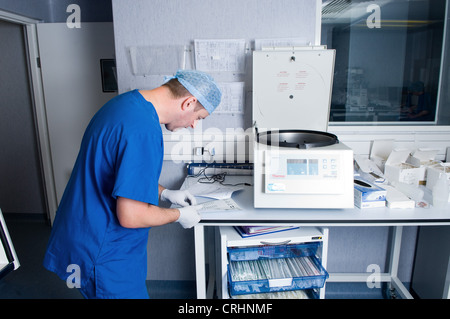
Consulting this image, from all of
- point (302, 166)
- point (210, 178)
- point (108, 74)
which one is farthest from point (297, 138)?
point (108, 74)

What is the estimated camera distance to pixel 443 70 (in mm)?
2131

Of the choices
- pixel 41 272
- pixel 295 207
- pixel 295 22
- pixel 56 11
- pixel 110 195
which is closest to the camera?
pixel 110 195

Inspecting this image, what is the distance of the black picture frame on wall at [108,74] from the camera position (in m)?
2.72

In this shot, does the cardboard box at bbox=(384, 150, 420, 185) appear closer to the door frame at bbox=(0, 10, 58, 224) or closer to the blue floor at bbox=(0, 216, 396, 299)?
the blue floor at bbox=(0, 216, 396, 299)

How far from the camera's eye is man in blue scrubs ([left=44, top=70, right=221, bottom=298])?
101cm

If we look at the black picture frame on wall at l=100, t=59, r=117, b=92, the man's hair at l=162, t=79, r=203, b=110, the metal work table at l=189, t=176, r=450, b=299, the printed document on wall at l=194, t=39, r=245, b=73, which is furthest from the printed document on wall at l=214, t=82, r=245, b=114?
the black picture frame on wall at l=100, t=59, r=117, b=92

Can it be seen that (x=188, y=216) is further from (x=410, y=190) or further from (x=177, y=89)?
(x=410, y=190)

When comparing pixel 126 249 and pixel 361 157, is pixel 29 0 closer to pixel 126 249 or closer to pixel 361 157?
pixel 126 249

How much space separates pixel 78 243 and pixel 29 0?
2.41m

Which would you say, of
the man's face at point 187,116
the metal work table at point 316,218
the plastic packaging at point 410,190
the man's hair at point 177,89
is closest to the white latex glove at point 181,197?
the metal work table at point 316,218

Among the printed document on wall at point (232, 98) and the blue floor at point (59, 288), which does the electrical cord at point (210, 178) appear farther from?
the blue floor at point (59, 288)

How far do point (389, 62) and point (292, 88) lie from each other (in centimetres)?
83

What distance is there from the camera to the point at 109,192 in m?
1.08
